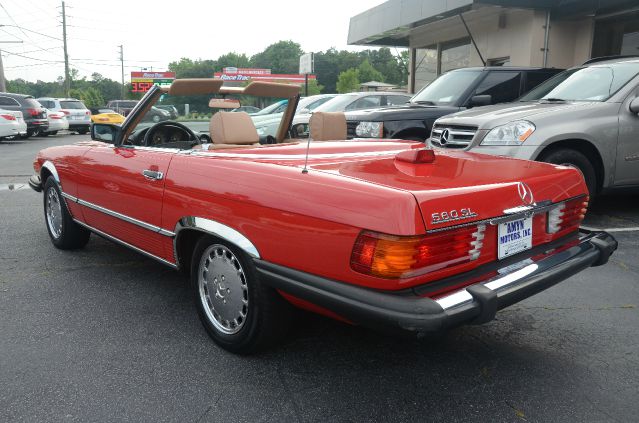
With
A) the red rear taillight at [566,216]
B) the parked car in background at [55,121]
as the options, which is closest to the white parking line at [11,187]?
the red rear taillight at [566,216]

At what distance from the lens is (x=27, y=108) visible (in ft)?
62.3

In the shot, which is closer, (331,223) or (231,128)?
(331,223)

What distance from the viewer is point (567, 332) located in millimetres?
3158

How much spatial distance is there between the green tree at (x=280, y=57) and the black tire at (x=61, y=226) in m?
92.0

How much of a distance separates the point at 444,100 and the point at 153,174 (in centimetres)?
570

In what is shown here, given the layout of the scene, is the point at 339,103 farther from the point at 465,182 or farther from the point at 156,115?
the point at 465,182

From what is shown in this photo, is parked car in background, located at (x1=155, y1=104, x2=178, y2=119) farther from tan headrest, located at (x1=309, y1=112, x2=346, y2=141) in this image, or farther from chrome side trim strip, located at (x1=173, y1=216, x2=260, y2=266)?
chrome side trim strip, located at (x1=173, y1=216, x2=260, y2=266)

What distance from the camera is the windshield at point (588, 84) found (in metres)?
5.76

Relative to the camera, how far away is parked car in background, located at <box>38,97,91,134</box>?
77.6 ft

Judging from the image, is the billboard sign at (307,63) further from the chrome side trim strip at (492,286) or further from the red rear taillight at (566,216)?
the chrome side trim strip at (492,286)

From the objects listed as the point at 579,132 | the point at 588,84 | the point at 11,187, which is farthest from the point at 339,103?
the point at 11,187

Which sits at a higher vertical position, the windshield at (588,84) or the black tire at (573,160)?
the windshield at (588,84)

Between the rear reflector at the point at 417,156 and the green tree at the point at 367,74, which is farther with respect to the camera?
the green tree at the point at 367,74

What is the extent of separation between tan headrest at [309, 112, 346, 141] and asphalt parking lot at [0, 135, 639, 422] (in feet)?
Answer: 4.30
